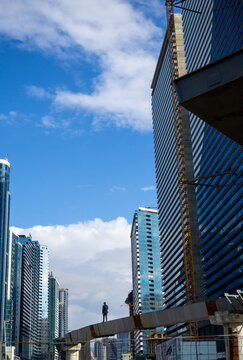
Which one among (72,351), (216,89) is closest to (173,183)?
(72,351)

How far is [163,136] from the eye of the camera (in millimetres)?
181500

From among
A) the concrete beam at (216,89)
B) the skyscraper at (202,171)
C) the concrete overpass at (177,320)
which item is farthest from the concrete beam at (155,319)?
the skyscraper at (202,171)

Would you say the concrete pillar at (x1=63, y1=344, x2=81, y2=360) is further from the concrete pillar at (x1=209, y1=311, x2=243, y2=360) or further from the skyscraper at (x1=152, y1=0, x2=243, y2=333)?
the skyscraper at (x1=152, y1=0, x2=243, y2=333)

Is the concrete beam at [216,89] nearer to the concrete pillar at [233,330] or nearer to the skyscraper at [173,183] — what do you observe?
the concrete pillar at [233,330]

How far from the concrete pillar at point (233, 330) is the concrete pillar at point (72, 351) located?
1272 cm

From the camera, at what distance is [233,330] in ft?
84.7

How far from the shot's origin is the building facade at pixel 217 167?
110 meters

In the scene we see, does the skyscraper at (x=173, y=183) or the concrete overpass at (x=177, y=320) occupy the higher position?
the skyscraper at (x=173, y=183)

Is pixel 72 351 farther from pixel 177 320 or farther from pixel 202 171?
pixel 202 171

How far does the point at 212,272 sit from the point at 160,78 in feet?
293

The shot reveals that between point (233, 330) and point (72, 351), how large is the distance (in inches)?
547

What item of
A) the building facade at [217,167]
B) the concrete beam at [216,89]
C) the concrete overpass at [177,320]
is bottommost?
the concrete overpass at [177,320]

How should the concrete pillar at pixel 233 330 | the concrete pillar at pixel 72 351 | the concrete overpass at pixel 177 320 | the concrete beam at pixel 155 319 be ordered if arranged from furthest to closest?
the concrete pillar at pixel 72 351, the concrete beam at pixel 155 319, the concrete overpass at pixel 177 320, the concrete pillar at pixel 233 330

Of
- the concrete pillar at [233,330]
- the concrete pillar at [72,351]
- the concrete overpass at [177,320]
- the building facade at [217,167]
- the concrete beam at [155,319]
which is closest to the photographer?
the concrete pillar at [233,330]
